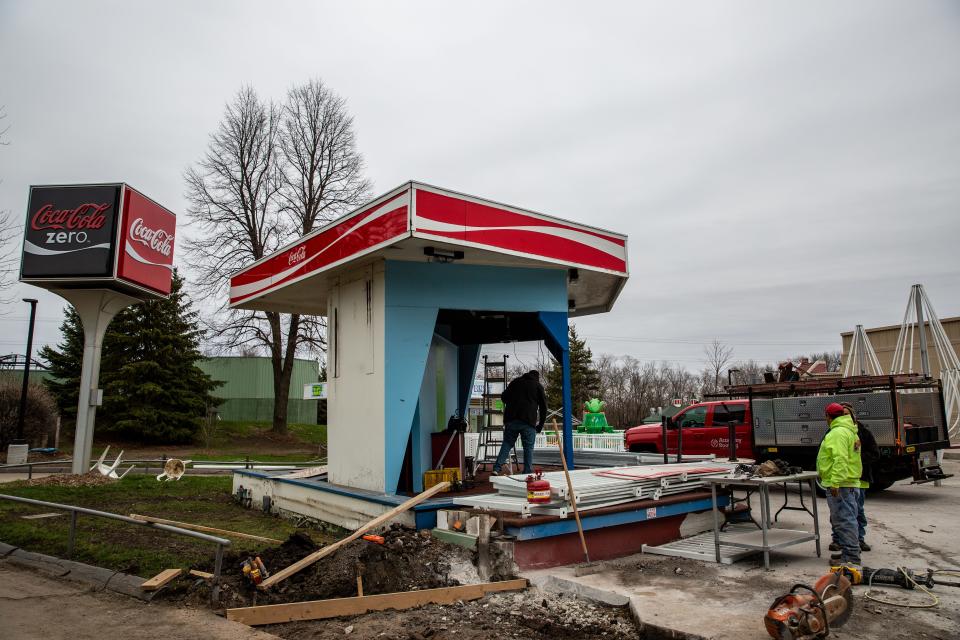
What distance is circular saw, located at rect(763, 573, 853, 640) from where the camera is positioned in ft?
13.5

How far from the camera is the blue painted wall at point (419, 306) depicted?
8555mm

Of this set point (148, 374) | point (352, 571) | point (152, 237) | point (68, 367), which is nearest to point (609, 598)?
point (352, 571)

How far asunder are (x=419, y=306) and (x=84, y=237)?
11639 millimetres

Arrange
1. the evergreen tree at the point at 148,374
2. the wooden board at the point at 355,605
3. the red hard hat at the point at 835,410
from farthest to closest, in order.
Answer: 1. the evergreen tree at the point at 148,374
2. the red hard hat at the point at 835,410
3. the wooden board at the point at 355,605

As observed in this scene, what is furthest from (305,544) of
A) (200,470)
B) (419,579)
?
(200,470)

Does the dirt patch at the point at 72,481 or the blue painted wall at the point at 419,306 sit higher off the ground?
the blue painted wall at the point at 419,306

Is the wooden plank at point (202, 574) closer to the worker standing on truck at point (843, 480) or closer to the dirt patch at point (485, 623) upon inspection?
the dirt patch at point (485, 623)

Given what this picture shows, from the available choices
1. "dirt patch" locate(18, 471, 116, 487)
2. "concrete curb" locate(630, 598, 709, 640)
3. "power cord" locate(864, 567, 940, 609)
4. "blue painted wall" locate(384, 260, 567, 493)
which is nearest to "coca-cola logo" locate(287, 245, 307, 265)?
"blue painted wall" locate(384, 260, 567, 493)

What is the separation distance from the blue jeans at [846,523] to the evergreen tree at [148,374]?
1061 inches

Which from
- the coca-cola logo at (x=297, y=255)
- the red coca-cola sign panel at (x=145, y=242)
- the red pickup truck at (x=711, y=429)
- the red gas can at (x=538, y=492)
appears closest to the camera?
the red gas can at (x=538, y=492)

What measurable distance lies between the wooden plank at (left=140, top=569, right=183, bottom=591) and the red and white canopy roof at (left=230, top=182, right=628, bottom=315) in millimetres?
4195

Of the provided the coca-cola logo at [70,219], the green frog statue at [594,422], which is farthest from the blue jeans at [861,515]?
the coca-cola logo at [70,219]

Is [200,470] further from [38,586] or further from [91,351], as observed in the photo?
[38,586]

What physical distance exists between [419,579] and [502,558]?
84cm
